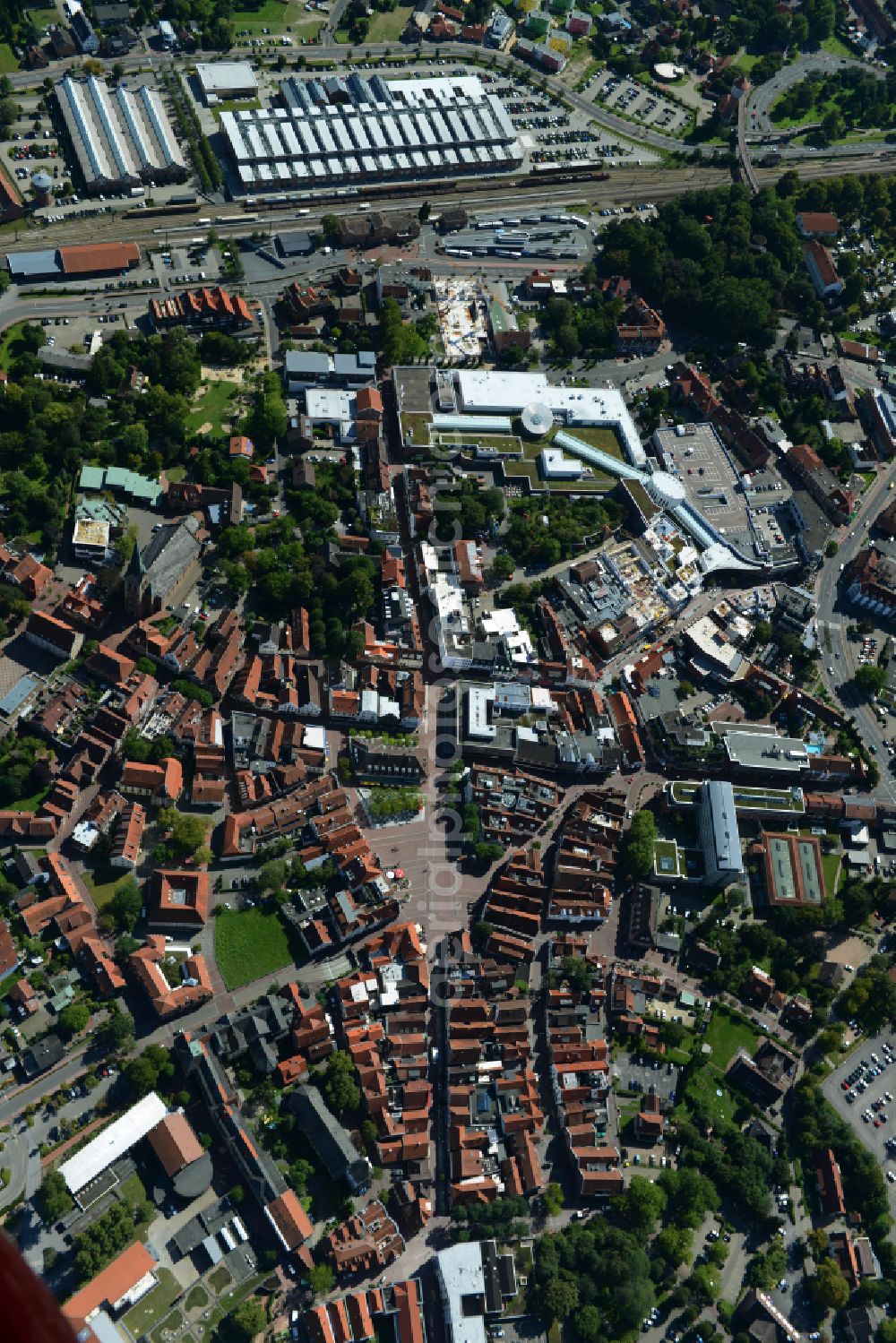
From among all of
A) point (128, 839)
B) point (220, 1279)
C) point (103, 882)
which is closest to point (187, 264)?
point (128, 839)

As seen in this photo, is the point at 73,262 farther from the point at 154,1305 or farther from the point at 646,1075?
the point at 154,1305

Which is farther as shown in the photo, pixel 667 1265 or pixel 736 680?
pixel 736 680

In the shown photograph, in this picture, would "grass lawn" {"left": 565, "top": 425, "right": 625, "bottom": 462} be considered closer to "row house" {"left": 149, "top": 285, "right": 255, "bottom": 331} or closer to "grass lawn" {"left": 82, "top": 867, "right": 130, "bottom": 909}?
"row house" {"left": 149, "top": 285, "right": 255, "bottom": 331}

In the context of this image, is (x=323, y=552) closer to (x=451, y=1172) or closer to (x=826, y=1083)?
(x=451, y=1172)

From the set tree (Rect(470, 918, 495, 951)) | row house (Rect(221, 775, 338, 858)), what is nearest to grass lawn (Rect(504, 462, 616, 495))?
row house (Rect(221, 775, 338, 858))

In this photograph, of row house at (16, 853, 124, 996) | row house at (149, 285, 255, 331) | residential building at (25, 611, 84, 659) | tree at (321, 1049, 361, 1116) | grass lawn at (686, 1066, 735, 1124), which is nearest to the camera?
tree at (321, 1049, 361, 1116)

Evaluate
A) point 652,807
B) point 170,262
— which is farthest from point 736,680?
point 170,262

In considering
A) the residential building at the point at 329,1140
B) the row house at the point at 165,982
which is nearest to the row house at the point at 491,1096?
the residential building at the point at 329,1140
